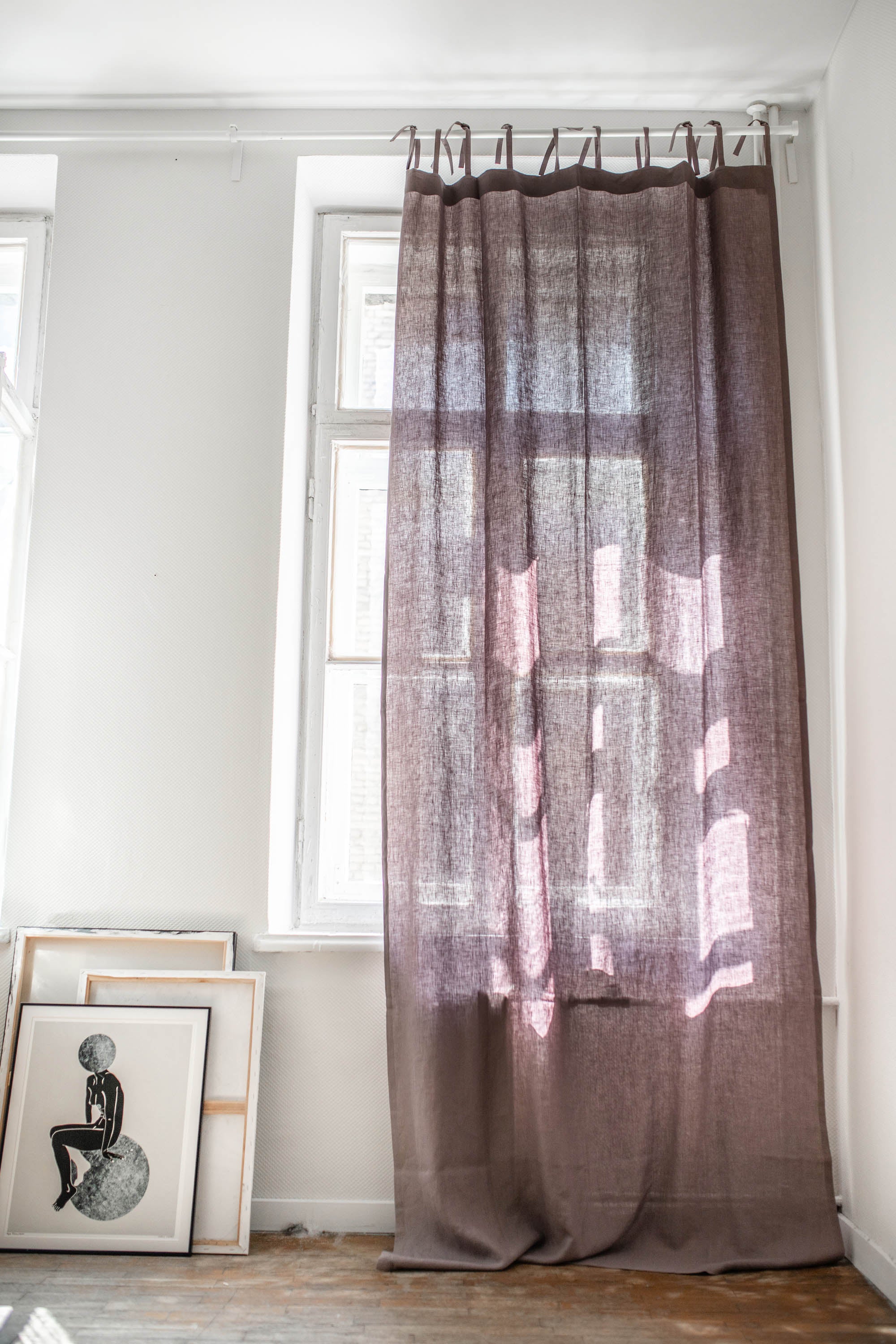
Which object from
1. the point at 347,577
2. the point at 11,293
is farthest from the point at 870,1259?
the point at 11,293

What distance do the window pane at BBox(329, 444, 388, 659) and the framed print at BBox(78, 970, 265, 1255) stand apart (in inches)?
31.9

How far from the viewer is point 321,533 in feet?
7.41

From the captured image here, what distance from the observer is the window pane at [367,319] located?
237 centimetres

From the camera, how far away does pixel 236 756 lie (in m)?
2.06

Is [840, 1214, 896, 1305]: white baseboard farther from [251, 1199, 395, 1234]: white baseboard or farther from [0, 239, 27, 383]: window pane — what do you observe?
[0, 239, 27, 383]: window pane

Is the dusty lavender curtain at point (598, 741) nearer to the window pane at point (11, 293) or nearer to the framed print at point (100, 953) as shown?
the framed print at point (100, 953)

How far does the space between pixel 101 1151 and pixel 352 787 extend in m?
0.91

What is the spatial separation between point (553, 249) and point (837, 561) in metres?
0.96

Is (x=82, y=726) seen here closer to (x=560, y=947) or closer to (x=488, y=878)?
(x=488, y=878)

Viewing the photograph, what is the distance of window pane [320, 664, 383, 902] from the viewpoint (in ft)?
7.19

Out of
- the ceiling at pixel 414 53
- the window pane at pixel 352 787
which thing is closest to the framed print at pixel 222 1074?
the window pane at pixel 352 787

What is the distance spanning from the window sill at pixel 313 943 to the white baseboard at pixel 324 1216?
52cm

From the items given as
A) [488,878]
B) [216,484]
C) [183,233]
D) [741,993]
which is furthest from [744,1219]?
[183,233]

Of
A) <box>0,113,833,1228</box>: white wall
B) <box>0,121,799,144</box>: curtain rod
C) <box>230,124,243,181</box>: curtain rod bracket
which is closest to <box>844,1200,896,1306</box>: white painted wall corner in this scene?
<box>0,113,833,1228</box>: white wall
